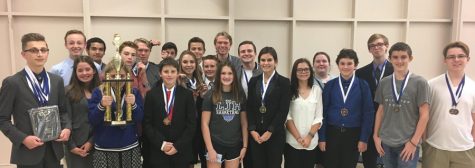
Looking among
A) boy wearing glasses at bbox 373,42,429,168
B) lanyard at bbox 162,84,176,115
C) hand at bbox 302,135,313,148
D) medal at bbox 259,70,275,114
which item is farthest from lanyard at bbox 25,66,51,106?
boy wearing glasses at bbox 373,42,429,168

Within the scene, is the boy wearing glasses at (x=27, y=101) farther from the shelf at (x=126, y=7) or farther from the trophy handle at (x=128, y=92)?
the shelf at (x=126, y=7)

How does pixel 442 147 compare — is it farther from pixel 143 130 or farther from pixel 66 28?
pixel 66 28

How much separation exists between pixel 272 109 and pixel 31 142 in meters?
2.08

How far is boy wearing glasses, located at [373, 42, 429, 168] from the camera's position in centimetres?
312

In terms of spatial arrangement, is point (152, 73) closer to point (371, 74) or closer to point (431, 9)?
point (371, 74)

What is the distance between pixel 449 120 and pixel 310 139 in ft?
4.03

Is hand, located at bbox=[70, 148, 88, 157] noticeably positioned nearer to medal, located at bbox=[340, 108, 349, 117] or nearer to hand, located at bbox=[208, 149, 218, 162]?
hand, located at bbox=[208, 149, 218, 162]

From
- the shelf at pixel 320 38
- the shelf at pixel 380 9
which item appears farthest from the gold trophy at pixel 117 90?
the shelf at pixel 380 9

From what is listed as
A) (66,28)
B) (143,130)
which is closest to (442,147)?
(143,130)

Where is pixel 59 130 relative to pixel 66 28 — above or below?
below

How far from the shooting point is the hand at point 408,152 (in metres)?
3.15

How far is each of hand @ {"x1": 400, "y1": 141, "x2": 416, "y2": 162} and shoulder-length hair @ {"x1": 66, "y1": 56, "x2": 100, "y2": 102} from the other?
290 centimetres

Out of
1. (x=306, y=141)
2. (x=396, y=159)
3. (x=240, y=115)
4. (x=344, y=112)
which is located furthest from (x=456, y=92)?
(x=240, y=115)

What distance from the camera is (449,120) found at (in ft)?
10.1
